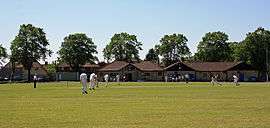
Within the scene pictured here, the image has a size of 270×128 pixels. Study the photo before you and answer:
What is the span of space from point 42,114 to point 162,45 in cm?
14295

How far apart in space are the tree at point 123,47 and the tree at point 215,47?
755 inches

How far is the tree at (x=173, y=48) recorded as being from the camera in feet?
529

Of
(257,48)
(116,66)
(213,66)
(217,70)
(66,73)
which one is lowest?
(66,73)

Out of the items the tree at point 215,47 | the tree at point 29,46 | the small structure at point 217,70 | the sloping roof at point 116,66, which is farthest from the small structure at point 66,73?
the tree at point 215,47

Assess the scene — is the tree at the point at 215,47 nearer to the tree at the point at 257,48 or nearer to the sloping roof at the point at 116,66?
the tree at the point at 257,48

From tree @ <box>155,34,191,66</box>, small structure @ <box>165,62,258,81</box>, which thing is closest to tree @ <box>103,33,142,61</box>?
tree @ <box>155,34,191,66</box>

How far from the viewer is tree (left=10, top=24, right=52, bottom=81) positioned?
445 feet

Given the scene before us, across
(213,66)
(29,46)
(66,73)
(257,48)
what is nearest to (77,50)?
(66,73)

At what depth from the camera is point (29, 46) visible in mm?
136250

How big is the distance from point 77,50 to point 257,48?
48.9 meters

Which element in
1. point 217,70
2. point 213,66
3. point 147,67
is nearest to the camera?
→ point 217,70

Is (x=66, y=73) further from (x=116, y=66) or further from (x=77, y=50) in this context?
(x=116, y=66)

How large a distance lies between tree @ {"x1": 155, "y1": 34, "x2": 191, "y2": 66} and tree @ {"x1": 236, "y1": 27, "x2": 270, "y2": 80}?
2607cm

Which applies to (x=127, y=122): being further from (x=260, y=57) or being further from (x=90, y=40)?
(x=90, y=40)
